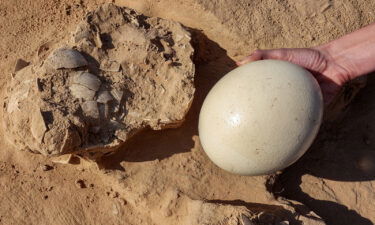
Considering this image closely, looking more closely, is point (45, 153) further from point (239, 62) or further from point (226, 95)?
point (239, 62)

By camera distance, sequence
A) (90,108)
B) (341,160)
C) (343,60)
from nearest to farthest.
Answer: (90,108) < (343,60) < (341,160)

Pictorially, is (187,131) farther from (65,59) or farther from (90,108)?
(65,59)

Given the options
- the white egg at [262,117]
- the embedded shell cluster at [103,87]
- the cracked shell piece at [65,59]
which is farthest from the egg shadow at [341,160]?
the cracked shell piece at [65,59]

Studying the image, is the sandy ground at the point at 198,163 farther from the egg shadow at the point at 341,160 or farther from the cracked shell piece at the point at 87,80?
the cracked shell piece at the point at 87,80

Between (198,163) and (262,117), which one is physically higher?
(262,117)

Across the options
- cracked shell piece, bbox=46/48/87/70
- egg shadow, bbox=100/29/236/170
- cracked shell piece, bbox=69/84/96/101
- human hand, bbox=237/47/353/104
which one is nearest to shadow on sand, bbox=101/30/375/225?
egg shadow, bbox=100/29/236/170

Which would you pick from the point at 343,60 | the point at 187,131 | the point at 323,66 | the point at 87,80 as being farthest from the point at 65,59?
the point at 343,60
